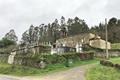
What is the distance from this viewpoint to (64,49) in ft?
210

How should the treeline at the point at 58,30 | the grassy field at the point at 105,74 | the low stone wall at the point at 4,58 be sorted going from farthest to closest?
1. the treeline at the point at 58,30
2. the low stone wall at the point at 4,58
3. the grassy field at the point at 105,74

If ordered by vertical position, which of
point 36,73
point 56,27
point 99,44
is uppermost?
point 56,27

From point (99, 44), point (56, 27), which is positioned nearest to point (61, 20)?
point (56, 27)

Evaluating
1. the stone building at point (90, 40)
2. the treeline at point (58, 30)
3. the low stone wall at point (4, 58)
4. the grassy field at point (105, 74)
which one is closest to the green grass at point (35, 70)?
the grassy field at point (105, 74)

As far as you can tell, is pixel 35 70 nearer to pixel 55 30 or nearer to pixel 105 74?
pixel 105 74

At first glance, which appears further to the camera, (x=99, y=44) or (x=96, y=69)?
(x=99, y=44)

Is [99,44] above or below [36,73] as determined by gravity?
above

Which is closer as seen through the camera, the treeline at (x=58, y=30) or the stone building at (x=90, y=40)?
the stone building at (x=90, y=40)

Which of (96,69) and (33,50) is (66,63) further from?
(33,50)

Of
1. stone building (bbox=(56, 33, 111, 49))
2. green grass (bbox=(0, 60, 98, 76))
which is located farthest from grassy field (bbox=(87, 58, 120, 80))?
stone building (bbox=(56, 33, 111, 49))

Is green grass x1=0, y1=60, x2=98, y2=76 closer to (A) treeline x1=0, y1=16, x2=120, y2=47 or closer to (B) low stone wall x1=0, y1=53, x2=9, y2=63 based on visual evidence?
(B) low stone wall x1=0, y1=53, x2=9, y2=63

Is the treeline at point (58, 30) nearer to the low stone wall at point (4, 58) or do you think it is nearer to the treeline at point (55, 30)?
the treeline at point (55, 30)

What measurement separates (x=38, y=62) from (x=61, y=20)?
95.8 m

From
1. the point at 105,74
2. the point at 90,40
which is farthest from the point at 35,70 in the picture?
the point at 90,40
